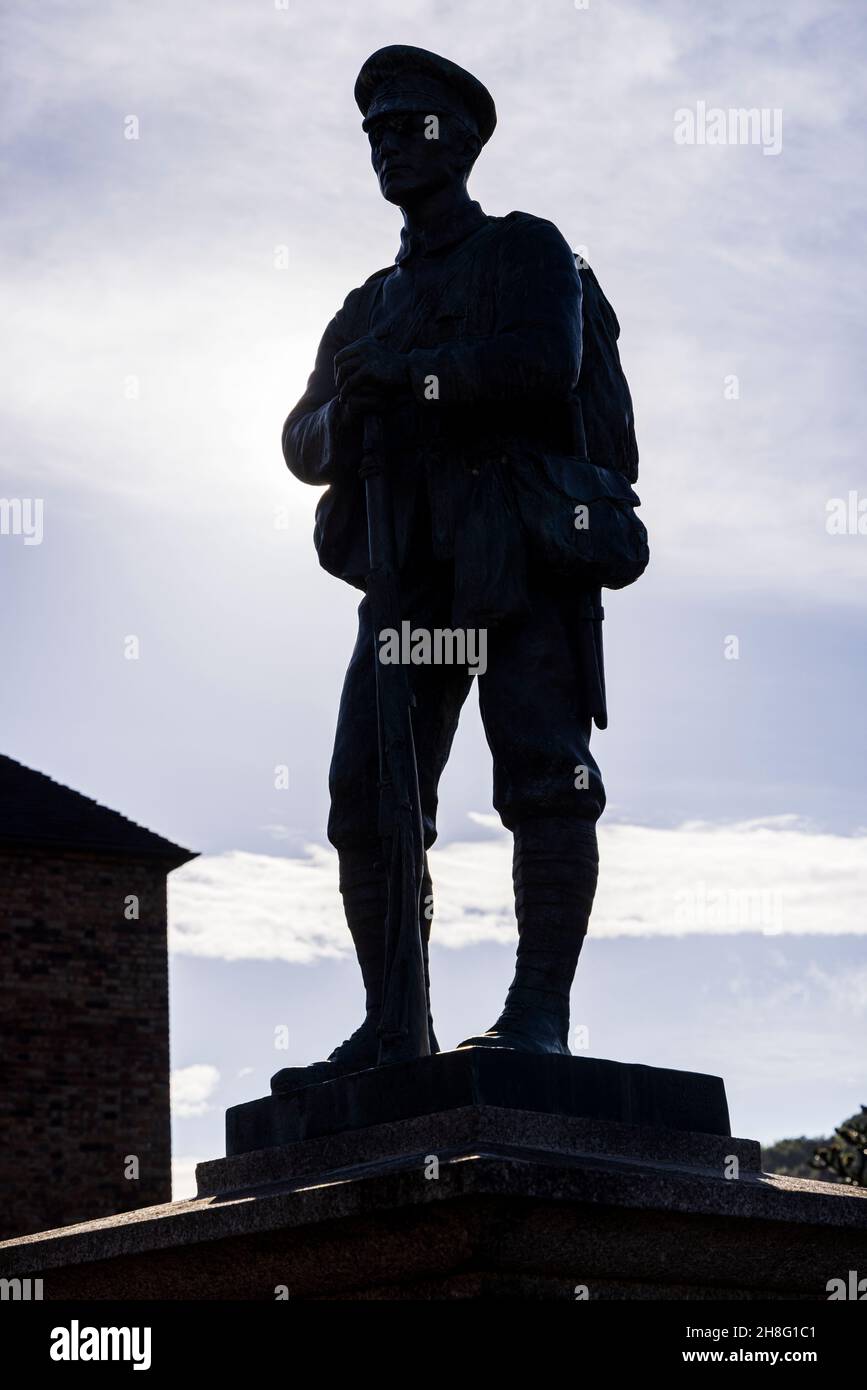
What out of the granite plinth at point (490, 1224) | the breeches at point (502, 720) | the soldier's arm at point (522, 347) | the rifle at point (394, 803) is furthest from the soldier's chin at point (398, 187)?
the granite plinth at point (490, 1224)

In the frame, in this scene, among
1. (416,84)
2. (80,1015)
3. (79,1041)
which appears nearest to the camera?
(416,84)

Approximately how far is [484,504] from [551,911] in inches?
45.0

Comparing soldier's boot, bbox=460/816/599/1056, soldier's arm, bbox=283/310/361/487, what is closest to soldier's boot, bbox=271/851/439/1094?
soldier's boot, bbox=460/816/599/1056

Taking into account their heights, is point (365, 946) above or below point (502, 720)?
below

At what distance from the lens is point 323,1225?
4539 mm

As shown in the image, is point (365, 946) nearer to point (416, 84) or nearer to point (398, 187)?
point (398, 187)

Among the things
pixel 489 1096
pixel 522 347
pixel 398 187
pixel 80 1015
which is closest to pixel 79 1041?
pixel 80 1015

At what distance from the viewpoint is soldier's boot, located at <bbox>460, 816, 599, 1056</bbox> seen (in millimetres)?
5387

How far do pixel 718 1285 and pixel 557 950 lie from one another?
1.00 meters

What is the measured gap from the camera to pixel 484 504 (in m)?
5.67

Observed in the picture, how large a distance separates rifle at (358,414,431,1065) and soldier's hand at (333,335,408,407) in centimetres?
8

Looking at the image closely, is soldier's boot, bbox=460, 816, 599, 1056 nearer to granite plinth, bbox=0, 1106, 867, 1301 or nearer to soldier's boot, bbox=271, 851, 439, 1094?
soldier's boot, bbox=271, 851, 439, 1094
